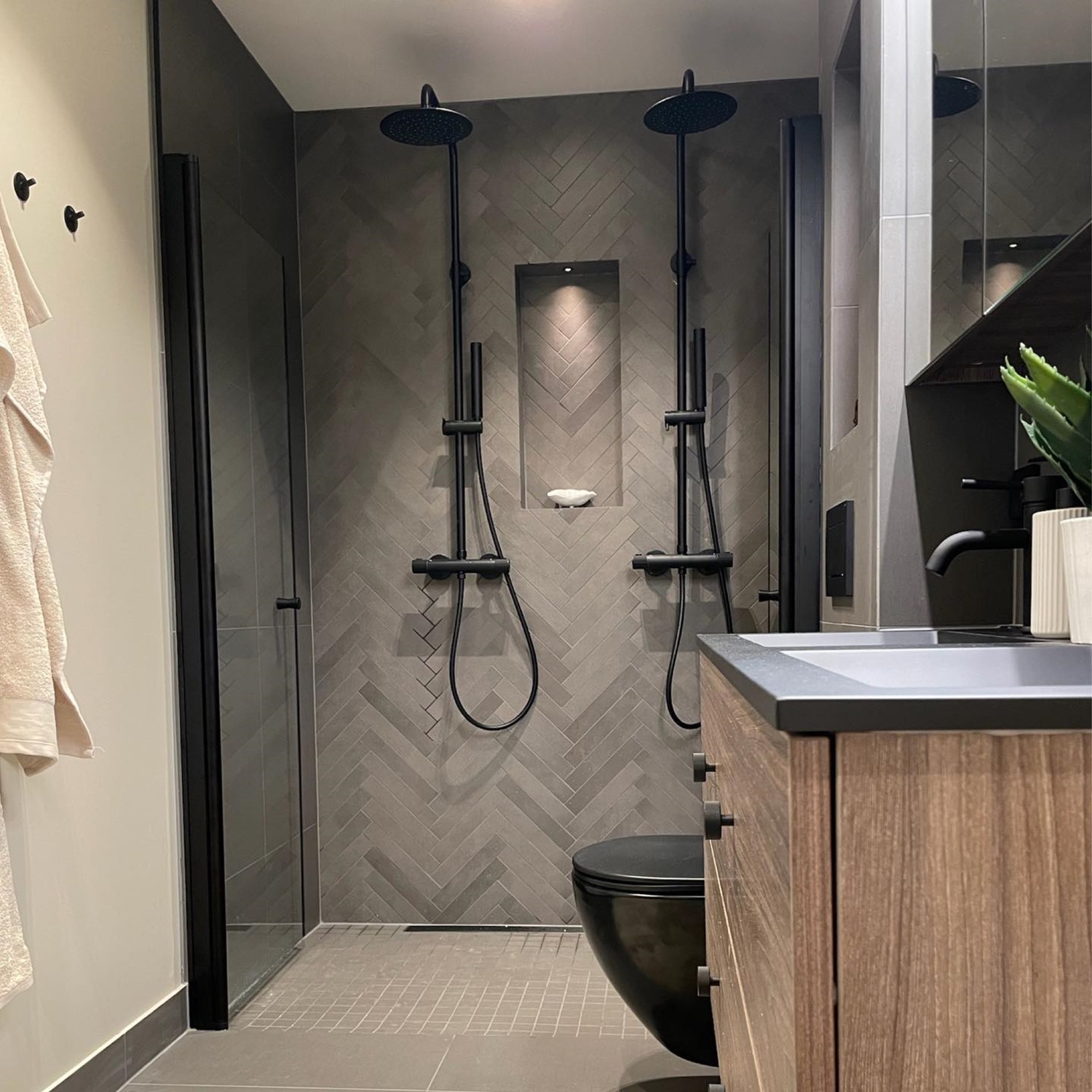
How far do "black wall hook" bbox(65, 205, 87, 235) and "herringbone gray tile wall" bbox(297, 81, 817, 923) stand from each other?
1.32 m

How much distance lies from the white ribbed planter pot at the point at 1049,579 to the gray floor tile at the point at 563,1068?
1.39 metres

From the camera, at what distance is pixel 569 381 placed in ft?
11.7

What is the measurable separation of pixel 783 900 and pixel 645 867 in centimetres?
161

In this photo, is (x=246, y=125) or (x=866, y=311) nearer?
(x=866, y=311)

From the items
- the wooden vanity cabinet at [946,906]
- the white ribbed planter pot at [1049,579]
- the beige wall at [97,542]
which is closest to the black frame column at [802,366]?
the white ribbed planter pot at [1049,579]

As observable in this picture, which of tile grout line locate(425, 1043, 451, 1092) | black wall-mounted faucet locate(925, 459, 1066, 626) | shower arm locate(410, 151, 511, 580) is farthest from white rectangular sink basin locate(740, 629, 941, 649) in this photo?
shower arm locate(410, 151, 511, 580)

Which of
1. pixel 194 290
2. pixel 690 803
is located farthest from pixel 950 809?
pixel 690 803

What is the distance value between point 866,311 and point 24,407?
1.68 m

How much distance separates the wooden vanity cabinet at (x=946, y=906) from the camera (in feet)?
1.82

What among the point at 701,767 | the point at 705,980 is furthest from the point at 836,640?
the point at 705,980

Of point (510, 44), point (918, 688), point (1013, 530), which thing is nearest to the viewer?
point (918, 688)

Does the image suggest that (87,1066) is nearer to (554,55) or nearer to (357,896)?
(357,896)

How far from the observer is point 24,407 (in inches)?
71.2

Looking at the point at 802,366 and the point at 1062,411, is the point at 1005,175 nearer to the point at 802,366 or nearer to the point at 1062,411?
the point at 1062,411
